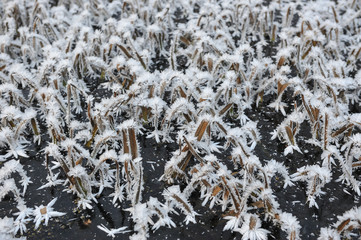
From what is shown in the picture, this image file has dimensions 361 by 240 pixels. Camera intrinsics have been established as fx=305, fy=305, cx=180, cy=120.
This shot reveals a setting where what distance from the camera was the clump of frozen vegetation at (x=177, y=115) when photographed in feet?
6.04

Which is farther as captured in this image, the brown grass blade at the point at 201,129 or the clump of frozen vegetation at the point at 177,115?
the brown grass blade at the point at 201,129

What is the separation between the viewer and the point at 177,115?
244 centimetres

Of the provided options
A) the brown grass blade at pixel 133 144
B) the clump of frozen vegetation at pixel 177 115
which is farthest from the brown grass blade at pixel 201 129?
the brown grass blade at pixel 133 144

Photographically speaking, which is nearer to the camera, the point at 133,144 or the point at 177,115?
the point at 133,144

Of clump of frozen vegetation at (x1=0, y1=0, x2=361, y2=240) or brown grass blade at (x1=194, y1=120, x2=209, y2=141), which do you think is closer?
clump of frozen vegetation at (x1=0, y1=0, x2=361, y2=240)

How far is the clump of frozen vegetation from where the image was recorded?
184 cm

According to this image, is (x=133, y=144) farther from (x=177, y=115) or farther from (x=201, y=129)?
(x=177, y=115)

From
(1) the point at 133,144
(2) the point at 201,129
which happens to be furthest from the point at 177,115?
(1) the point at 133,144

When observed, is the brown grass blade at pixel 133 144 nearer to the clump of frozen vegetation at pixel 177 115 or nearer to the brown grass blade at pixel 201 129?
the clump of frozen vegetation at pixel 177 115

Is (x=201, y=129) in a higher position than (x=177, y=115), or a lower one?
higher

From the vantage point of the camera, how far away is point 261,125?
2.52 m

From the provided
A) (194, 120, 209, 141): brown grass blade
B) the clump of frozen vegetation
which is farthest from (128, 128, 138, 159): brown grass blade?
(194, 120, 209, 141): brown grass blade

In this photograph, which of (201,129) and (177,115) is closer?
(201,129)

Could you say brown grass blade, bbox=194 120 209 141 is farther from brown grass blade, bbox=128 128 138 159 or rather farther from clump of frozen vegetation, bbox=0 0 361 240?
brown grass blade, bbox=128 128 138 159
